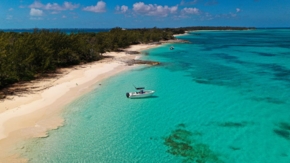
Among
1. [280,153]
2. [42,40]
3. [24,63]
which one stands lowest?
[280,153]

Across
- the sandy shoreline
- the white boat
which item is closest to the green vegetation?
the sandy shoreline

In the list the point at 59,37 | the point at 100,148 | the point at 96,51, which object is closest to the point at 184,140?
the point at 100,148

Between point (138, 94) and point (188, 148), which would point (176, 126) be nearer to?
point (188, 148)

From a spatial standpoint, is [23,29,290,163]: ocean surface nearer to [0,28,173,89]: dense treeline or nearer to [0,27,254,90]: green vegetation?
[0,28,173,89]: dense treeline

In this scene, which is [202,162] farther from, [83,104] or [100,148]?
[83,104]

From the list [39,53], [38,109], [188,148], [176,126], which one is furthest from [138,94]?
[39,53]

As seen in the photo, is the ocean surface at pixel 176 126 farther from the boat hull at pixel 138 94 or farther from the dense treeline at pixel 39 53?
the dense treeline at pixel 39 53
